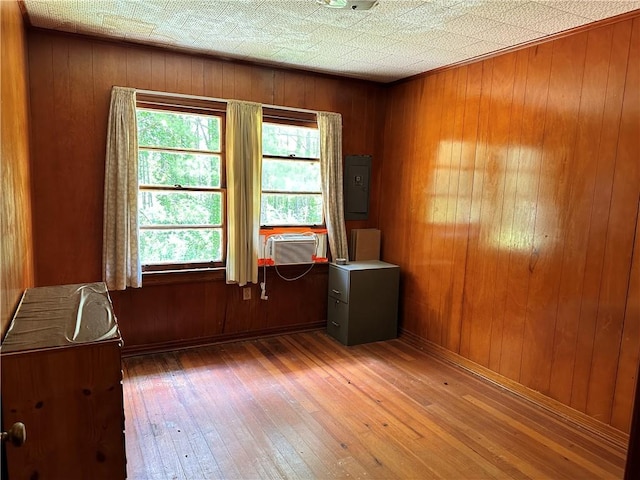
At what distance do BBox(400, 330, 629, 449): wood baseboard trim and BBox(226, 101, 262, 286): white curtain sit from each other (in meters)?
1.70

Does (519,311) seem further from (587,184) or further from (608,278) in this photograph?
(587,184)

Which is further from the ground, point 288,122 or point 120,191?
point 288,122

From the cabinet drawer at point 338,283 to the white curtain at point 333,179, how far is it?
19cm

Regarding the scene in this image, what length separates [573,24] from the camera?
102 inches

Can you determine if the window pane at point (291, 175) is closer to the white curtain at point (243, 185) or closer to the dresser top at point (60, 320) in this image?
the white curtain at point (243, 185)

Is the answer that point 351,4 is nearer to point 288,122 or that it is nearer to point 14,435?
point 288,122

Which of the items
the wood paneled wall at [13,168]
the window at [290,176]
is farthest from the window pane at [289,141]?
the wood paneled wall at [13,168]

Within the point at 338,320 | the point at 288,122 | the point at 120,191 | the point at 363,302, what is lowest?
the point at 338,320

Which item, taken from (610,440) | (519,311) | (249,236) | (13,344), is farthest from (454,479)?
(249,236)

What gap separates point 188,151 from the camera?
3576 millimetres

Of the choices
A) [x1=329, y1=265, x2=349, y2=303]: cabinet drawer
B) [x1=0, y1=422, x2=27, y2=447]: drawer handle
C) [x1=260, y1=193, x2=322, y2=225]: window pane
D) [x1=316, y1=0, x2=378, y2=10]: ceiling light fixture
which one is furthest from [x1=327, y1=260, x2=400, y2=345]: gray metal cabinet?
[x1=0, y1=422, x2=27, y2=447]: drawer handle

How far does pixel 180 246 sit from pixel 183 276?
250 mm

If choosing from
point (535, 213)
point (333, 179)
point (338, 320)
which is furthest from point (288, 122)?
point (535, 213)

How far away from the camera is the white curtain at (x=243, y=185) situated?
3641mm
